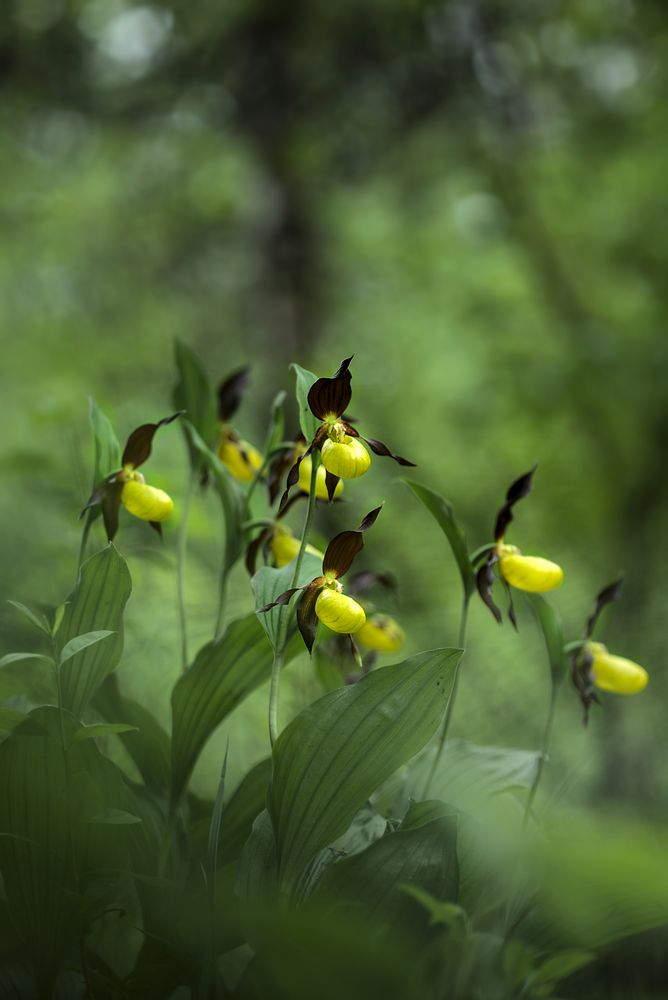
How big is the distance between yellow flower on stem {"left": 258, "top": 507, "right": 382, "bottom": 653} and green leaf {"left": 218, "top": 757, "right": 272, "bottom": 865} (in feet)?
0.51

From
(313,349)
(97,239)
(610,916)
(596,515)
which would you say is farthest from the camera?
(97,239)

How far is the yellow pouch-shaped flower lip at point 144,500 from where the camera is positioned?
0.67m

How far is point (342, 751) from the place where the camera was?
1.88ft

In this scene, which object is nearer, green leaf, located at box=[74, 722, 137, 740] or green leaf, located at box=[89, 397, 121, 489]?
green leaf, located at box=[74, 722, 137, 740]

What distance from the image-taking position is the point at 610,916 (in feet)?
1.70

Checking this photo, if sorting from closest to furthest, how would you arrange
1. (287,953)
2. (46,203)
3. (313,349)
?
(287,953) → (313,349) → (46,203)

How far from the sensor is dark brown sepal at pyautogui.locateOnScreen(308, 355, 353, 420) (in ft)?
1.89

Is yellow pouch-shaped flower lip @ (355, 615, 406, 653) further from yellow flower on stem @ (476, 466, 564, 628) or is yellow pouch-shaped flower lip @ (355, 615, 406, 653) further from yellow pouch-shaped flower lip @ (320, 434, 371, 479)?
yellow pouch-shaped flower lip @ (320, 434, 371, 479)

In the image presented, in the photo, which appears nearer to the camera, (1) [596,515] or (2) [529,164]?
(1) [596,515]

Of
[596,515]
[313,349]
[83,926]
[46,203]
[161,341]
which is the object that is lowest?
[83,926]

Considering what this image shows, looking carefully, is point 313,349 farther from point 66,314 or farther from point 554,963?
point 554,963

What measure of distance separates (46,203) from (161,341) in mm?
693

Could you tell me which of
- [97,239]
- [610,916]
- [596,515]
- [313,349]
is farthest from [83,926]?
[97,239]

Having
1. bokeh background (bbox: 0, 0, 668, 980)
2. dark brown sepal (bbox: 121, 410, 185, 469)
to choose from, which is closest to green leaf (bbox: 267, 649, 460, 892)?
dark brown sepal (bbox: 121, 410, 185, 469)
